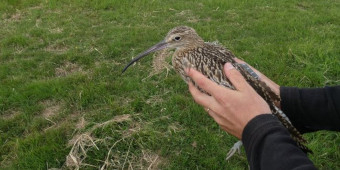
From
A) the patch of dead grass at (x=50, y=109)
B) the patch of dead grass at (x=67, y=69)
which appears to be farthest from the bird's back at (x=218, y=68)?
the patch of dead grass at (x=67, y=69)

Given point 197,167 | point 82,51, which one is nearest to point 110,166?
point 197,167

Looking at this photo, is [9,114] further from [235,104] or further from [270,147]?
[270,147]

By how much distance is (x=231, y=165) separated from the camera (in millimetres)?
4641

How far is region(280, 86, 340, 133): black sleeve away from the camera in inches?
128

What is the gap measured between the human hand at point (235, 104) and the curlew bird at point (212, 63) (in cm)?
44

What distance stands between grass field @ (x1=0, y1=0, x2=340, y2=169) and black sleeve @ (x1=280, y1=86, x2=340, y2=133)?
1.42 m

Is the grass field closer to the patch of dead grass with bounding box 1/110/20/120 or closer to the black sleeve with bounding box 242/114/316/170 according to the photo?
the patch of dead grass with bounding box 1/110/20/120

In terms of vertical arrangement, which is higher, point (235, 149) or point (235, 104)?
point (235, 104)

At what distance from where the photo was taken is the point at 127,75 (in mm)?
6734

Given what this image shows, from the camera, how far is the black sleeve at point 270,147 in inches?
85.2

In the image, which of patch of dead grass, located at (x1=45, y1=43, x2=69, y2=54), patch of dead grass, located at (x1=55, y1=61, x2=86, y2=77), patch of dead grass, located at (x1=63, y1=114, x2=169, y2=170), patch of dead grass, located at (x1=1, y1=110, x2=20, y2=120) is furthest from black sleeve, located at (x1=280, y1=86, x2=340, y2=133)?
patch of dead grass, located at (x1=45, y1=43, x2=69, y2=54)

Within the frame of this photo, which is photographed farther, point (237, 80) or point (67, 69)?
point (67, 69)

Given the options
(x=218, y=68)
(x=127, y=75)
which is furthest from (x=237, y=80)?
(x=127, y=75)

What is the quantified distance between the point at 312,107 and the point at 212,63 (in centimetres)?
118
